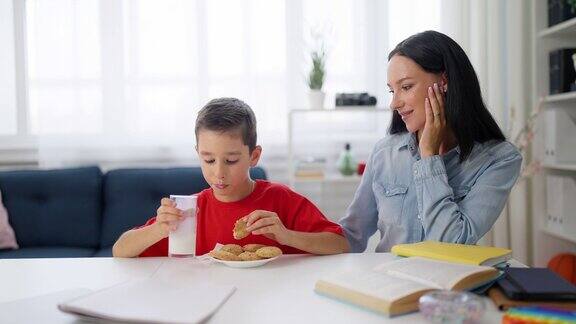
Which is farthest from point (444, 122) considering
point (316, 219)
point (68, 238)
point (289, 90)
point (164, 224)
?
point (68, 238)

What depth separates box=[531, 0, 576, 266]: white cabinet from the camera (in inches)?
109

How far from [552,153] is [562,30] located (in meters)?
0.62

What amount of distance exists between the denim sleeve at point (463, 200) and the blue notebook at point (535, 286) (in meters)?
0.37

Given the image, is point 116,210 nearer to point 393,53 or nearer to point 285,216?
point 285,216

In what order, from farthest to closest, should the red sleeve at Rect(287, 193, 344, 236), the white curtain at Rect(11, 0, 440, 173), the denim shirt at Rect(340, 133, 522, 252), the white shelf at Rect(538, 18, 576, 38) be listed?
the white curtain at Rect(11, 0, 440, 173) → the white shelf at Rect(538, 18, 576, 38) → the red sleeve at Rect(287, 193, 344, 236) → the denim shirt at Rect(340, 133, 522, 252)

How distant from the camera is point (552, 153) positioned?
2801mm

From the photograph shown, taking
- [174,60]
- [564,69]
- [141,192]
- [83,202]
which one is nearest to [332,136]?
[174,60]

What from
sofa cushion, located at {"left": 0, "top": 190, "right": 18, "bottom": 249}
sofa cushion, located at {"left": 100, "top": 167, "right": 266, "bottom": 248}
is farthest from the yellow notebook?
sofa cushion, located at {"left": 0, "top": 190, "right": 18, "bottom": 249}

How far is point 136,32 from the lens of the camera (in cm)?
324

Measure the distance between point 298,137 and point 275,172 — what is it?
256 millimetres

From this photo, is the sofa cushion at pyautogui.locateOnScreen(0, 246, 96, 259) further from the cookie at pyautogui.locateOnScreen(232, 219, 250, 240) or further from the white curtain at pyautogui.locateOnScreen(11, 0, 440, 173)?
the cookie at pyautogui.locateOnScreen(232, 219, 250, 240)

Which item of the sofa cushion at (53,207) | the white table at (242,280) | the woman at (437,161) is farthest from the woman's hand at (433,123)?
the sofa cushion at (53,207)

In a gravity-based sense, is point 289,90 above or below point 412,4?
below

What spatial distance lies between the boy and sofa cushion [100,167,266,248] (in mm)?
1284
